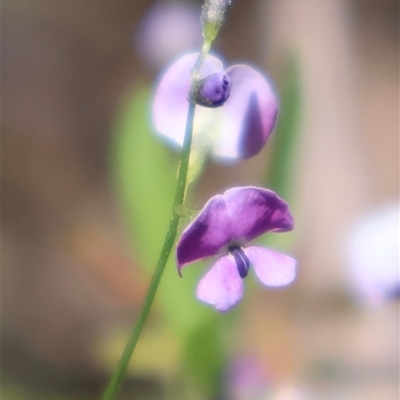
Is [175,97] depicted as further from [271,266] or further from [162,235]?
[162,235]

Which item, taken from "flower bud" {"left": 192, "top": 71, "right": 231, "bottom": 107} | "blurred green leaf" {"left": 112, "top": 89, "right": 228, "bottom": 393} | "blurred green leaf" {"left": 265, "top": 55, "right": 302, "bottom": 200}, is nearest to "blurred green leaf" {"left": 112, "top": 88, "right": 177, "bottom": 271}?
"blurred green leaf" {"left": 112, "top": 89, "right": 228, "bottom": 393}

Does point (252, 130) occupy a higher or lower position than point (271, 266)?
higher

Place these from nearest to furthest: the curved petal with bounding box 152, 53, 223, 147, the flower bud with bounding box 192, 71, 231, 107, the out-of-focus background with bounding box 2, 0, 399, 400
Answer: the flower bud with bounding box 192, 71, 231, 107, the curved petal with bounding box 152, 53, 223, 147, the out-of-focus background with bounding box 2, 0, 399, 400

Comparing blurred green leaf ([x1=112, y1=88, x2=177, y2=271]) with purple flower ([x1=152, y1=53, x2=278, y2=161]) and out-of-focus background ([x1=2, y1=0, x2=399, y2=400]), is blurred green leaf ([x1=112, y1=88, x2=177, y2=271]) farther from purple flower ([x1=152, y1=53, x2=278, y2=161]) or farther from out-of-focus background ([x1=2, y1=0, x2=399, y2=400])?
purple flower ([x1=152, y1=53, x2=278, y2=161])

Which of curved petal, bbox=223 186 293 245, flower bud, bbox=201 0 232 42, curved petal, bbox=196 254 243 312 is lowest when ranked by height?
curved petal, bbox=196 254 243 312

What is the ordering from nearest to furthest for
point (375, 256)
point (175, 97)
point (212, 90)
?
1. point (212, 90)
2. point (175, 97)
3. point (375, 256)

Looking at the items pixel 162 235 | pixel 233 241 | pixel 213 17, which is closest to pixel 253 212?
pixel 233 241

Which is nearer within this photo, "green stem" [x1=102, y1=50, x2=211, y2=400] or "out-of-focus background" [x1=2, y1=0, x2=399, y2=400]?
"green stem" [x1=102, y1=50, x2=211, y2=400]

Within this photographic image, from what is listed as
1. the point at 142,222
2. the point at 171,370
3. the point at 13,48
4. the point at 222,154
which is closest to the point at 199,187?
the point at 142,222
